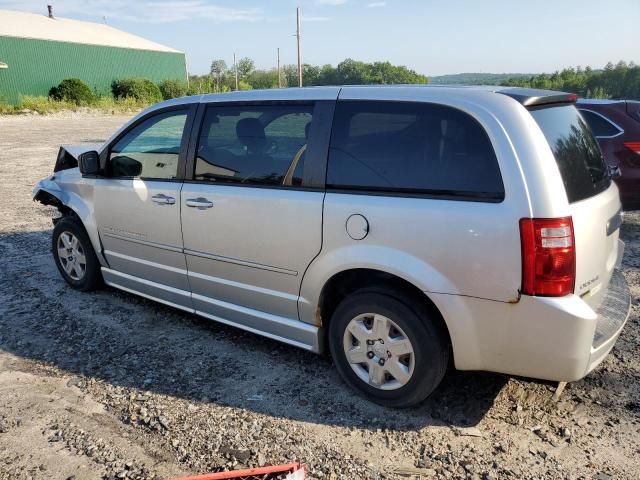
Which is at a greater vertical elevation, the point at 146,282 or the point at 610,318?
the point at 610,318

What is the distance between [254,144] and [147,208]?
→ 3.63ft

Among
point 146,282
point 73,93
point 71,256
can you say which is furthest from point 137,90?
point 146,282

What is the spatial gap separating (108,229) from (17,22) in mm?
49225

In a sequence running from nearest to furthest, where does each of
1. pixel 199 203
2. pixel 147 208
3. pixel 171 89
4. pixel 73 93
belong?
pixel 199 203 → pixel 147 208 → pixel 73 93 → pixel 171 89

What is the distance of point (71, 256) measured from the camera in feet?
16.6

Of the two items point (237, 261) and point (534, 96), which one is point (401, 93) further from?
point (237, 261)

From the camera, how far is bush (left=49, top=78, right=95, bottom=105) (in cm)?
3728

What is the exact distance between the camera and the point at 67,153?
5191mm

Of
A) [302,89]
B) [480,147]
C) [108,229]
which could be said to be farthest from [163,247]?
[480,147]

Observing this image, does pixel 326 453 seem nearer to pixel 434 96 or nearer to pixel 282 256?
pixel 282 256

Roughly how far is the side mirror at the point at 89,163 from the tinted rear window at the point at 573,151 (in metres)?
3.45

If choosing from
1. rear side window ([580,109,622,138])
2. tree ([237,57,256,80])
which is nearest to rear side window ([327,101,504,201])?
rear side window ([580,109,622,138])

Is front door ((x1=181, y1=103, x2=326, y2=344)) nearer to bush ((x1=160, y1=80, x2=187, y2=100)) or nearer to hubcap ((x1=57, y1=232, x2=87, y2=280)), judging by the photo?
hubcap ((x1=57, y1=232, x2=87, y2=280))

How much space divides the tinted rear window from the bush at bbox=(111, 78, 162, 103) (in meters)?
43.5
